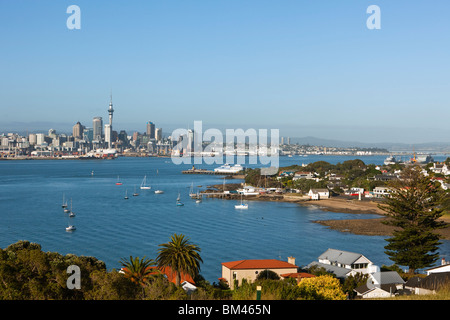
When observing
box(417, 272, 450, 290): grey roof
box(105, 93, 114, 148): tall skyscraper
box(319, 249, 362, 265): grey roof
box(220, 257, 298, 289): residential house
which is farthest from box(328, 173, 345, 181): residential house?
box(105, 93, 114, 148): tall skyscraper

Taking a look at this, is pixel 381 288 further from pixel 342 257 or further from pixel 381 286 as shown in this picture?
pixel 342 257

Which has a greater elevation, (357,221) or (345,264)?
(345,264)

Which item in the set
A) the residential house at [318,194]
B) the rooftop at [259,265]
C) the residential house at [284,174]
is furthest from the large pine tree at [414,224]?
the residential house at [284,174]

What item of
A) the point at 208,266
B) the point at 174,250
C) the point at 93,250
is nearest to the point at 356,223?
the point at 208,266

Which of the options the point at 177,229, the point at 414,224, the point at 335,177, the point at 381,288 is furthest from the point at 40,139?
the point at 381,288

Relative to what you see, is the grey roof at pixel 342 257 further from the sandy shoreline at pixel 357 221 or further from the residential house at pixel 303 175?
the residential house at pixel 303 175

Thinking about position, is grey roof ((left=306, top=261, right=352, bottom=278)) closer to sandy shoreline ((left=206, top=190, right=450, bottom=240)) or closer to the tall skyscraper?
sandy shoreline ((left=206, top=190, right=450, bottom=240))
